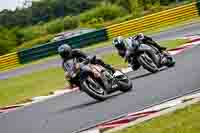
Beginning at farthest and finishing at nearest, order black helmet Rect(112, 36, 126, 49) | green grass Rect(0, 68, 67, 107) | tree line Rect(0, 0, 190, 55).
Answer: tree line Rect(0, 0, 190, 55) < green grass Rect(0, 68, 67, 107) < black helmet Rect(112, 36, 126, 49)

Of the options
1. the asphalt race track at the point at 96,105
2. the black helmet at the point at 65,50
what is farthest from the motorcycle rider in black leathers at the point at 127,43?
the black helmet at the point at 65,50

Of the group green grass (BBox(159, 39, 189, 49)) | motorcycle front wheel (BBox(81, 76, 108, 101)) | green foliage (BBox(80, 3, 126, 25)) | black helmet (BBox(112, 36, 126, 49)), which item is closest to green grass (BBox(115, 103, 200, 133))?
motorcycle front wheel (BBox(81, 76, 108, 101))

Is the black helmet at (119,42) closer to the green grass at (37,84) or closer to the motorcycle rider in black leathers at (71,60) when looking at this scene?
the motorcycle rider in black leathers at (71,60)

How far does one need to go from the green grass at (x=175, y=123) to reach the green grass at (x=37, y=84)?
424 inches

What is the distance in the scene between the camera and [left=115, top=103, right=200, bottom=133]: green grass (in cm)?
756

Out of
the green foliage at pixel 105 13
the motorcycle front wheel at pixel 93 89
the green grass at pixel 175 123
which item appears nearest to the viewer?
the green grass at pixel 175 123

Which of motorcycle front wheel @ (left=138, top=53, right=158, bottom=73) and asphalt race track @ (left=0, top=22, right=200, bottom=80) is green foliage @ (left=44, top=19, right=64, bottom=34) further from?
motorcycle front wheel @ (left=138, top=53, right=158, bottom=73)

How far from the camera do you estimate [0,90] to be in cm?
2361

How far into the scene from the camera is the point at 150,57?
53.1 feet

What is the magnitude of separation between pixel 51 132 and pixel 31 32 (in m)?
65.2

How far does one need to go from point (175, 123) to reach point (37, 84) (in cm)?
1483

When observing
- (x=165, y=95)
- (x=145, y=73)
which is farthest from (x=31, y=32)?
(x=165, y=95)

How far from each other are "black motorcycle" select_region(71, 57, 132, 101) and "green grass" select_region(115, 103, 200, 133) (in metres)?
4.76

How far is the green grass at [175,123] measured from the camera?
7555mm
